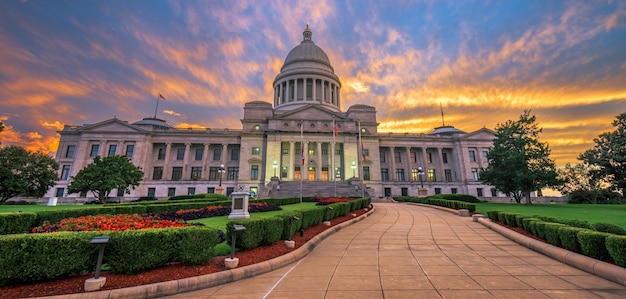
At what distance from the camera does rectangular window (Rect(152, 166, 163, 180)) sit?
50469mm

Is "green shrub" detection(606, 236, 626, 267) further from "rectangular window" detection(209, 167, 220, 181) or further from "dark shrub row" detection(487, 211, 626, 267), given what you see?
"rectangular window" detection(209, 167, 220, 181)

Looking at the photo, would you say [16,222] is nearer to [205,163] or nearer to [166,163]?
[205,163]

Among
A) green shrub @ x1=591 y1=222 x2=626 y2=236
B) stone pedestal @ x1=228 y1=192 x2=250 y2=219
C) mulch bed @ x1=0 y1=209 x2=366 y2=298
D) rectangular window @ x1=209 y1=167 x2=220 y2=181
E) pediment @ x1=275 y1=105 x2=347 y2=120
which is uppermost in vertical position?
pediment @ x1=275 y1=105 x2=347 y2=120

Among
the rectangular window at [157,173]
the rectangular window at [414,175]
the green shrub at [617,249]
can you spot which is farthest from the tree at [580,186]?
the rectangular window at [157,173]

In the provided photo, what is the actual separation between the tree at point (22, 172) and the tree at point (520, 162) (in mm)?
56809

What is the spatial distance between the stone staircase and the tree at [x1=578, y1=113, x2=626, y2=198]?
95.9 feet

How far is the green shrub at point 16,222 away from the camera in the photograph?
9086 millimetres

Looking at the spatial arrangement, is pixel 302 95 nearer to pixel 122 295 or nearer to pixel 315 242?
pixel 315 242

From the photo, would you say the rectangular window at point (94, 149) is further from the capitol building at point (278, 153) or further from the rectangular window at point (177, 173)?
the rectangular window at point (177, 173)

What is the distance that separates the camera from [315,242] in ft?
31.9

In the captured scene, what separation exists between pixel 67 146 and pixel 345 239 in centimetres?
6299

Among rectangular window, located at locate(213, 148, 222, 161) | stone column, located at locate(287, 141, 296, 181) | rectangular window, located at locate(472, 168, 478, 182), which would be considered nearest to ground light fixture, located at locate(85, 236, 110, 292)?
stone column, located at locate(287, 141, 296, 181)

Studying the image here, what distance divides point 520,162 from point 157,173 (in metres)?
60.8

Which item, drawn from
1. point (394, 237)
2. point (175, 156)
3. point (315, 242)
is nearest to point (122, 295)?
point (315, 242)
